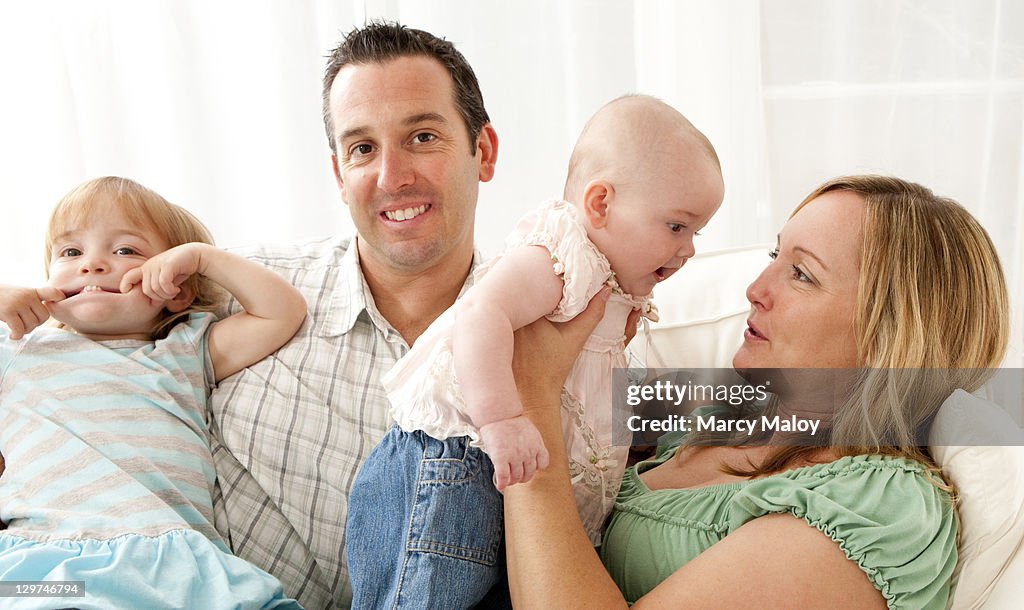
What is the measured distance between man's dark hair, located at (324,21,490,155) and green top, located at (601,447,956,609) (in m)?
0.92

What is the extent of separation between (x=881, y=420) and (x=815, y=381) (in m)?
0.12

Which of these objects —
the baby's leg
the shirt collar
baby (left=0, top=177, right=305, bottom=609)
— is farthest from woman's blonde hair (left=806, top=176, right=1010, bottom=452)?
baby (left=0, top=177, right=305, bottom=609)

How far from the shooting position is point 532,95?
2.65 metres

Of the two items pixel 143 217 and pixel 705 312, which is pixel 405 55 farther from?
pixel 705 312

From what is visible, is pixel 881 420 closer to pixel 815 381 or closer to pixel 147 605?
pixel 815 381

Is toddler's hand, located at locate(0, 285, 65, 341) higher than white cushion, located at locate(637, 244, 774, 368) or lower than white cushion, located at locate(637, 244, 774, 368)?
higher

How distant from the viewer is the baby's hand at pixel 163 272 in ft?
5.66

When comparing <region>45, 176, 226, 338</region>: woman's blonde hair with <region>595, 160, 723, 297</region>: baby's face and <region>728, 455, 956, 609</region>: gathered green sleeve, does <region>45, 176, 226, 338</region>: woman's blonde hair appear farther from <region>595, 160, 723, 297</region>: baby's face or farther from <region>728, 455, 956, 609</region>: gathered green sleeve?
<region>728, 455, 956, 609</region>: gathered green sleeve

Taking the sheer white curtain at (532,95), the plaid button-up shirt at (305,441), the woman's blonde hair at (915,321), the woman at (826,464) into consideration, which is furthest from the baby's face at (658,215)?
the sheer white curtain at (532,95)

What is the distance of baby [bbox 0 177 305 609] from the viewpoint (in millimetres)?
1466

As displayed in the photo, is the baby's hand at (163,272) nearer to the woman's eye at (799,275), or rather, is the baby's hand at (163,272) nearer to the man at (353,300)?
the man at (353,300)

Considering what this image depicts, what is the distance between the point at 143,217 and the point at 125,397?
390 millimetres

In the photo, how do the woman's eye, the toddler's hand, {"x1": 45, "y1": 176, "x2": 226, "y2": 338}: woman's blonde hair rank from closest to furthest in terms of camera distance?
1. the woman's eye
2. the toddler's hand
3. {"x1": 45, "y1": 176, "x2": 226, "y2": 338}: woman's blonde hair

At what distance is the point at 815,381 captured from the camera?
1427mm
